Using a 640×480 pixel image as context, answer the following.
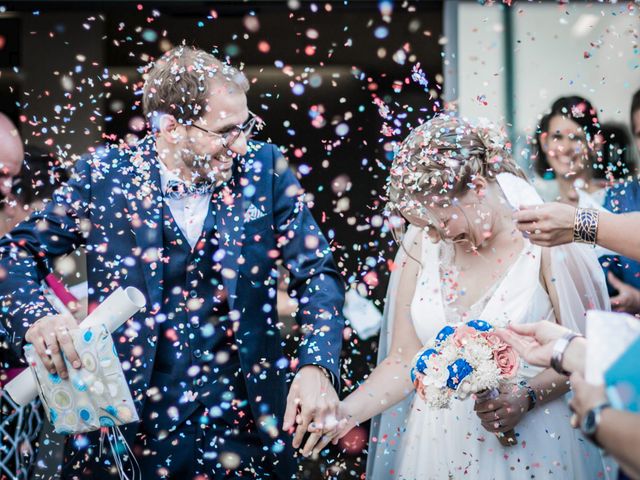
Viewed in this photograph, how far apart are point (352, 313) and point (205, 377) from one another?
7.49 feet

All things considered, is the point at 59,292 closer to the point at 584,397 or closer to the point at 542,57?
the point at 584,397

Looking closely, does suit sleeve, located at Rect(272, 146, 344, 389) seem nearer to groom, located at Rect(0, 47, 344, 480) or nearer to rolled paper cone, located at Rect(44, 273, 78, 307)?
groom, located at Rect(0, 47, 344, 480)

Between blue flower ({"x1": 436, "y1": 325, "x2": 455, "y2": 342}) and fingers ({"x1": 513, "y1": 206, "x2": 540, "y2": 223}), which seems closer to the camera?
fingers ({"x1": 513, "y1": 206, "x2": 540, "y2": 223})

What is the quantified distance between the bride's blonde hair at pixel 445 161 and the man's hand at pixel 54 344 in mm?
1278

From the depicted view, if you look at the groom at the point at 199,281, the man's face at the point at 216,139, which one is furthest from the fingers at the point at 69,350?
the man's face at the point at 216,139

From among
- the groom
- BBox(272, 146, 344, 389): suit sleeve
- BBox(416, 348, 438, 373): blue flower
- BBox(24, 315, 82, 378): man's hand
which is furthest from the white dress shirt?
BBox(416, 348, 438, 373): blue flower

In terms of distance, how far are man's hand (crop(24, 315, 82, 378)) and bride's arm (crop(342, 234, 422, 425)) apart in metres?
1.04

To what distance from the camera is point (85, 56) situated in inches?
246

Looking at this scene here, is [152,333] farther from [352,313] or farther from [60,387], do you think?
[352,313]

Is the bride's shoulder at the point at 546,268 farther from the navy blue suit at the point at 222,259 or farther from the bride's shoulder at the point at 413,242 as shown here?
the navy blue suit at the point at 222,259

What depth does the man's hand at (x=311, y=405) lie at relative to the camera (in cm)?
283

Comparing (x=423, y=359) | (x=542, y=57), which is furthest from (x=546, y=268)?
(x=542, y=57)

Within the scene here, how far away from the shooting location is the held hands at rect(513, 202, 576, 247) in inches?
110

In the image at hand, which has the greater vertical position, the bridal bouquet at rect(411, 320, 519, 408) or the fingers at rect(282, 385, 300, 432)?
the bridal bouquet at rect(411, 320, 519, 408)
